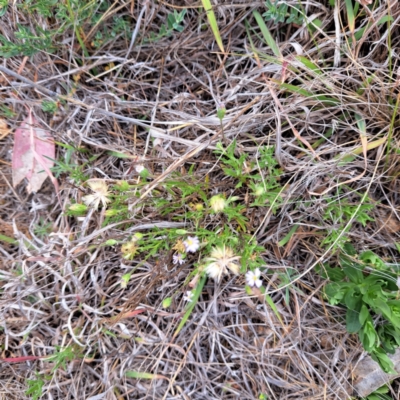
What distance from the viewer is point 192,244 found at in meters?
1.54

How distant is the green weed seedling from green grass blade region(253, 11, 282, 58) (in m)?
0.86

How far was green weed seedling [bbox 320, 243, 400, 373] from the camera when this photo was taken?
4.85ft

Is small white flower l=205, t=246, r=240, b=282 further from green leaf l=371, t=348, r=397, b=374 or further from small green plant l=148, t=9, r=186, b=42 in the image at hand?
small green plant l=148, t=9, r=186, b=42

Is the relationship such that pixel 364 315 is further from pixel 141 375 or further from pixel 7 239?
pixel 7 239

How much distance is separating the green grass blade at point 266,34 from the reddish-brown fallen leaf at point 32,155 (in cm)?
107

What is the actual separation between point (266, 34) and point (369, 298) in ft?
3.74

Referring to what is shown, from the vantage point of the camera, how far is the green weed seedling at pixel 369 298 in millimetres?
1479

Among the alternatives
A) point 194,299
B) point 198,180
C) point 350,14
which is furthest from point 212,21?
Result: point 194,299

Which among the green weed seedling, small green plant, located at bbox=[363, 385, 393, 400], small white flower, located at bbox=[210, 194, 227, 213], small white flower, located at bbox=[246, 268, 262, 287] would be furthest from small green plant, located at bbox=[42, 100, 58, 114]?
small green plant, located at bbox=[363, 385, 393, 400]

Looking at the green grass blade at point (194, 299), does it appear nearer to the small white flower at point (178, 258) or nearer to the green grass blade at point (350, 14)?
the small white flower at point (178, 258)

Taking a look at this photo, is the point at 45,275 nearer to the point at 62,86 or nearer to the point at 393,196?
the point at 62,86

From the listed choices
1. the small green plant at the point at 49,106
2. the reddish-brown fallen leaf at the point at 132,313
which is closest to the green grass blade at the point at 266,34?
the small green plant at the point at 49,106

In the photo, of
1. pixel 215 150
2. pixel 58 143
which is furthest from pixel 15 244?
pixel 215 150

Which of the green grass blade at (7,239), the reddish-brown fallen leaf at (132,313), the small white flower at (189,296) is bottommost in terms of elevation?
the reddish-brown fallen leaf at (132,313)
